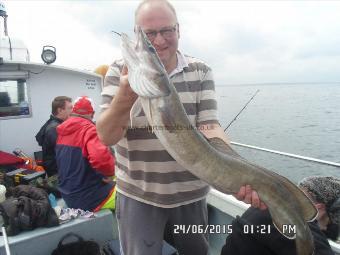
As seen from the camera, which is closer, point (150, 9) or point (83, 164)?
point (150, 9)

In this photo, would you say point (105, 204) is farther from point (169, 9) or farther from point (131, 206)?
point (169, 9)

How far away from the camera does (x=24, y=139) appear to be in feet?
28.0

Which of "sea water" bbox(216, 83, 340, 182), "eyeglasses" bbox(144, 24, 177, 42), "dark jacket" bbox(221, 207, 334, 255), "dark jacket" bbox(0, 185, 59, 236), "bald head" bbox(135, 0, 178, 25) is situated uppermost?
"bald head" bbox(135, 0, 178, 25)

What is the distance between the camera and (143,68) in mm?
2242

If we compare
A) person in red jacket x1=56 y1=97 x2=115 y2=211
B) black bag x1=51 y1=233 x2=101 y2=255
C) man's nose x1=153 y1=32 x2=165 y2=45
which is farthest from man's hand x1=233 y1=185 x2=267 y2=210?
person in red jacket x1=56 y1=97 x2=115 y2=211

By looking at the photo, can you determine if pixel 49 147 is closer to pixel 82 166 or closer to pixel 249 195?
pixel 82 166

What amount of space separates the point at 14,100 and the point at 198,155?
7318 millimetres

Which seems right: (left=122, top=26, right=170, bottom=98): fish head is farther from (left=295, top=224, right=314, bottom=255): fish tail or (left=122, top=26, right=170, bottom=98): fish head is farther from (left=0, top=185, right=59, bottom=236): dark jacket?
(left=0, top=185, right=59, bottom=236): dark jacket

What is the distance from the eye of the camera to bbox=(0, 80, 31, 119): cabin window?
26.9ft

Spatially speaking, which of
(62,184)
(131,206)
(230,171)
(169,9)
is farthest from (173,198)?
(62,184)

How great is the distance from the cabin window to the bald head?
668 cm

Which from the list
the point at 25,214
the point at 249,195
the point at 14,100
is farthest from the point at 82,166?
the point at 14,100

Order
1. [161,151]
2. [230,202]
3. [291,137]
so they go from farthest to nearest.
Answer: [291,137]
[230,202]
[161,151]

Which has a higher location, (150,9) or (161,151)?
(150,9)
